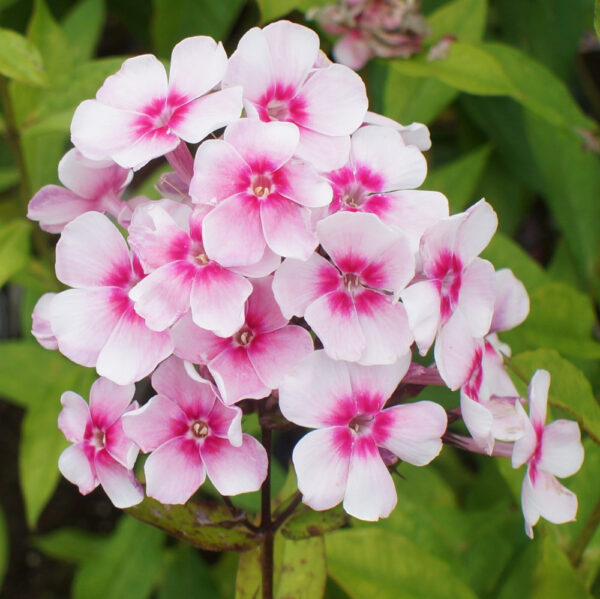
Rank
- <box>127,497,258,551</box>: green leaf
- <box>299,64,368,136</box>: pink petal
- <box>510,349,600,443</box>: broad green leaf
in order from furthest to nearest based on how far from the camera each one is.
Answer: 1. <box>510,349,600,443</box>: broad green leaf
2. <box>127,497,258,551</box>: green leaf
3. <box>299,64,368,136</box>: pink petal

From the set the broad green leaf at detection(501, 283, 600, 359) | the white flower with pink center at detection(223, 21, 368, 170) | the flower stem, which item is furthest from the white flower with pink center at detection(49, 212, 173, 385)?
the broad green leaf at detection(501, 283, 600, 359)

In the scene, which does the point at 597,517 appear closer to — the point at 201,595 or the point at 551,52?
the point at 201,595

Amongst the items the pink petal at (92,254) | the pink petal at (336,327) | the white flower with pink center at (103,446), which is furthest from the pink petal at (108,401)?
the pink petal at (336,327)

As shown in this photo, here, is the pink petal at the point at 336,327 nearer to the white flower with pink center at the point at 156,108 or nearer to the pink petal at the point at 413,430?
the pink petal at the point at 413,430

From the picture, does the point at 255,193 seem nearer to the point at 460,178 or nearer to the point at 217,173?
the point at 217,173

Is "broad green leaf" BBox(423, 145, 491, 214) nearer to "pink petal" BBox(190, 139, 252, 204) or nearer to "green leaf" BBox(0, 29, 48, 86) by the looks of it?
"green leaf" BBox(0, 29, 48, 86)

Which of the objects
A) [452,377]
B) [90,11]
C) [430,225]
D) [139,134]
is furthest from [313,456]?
[90,11]

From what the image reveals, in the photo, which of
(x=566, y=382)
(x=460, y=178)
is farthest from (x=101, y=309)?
(x=460, y=178)

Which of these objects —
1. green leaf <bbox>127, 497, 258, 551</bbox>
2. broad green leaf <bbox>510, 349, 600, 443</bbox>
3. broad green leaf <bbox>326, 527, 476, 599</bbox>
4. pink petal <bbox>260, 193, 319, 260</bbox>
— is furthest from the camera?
broad green leaf <bbox>326, 527, 476, 599</bbox>
